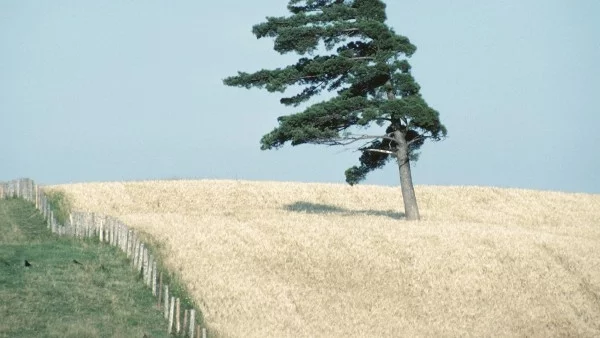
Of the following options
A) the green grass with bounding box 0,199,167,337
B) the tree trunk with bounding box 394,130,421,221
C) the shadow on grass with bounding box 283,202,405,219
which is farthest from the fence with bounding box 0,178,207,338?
the tree trunk with bounding box 394,130,421,221

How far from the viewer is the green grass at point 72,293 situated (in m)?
23.0

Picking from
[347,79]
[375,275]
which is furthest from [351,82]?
[375,275]

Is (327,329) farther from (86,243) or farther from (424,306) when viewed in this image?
(86,243)

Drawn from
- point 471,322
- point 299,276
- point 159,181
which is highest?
point 159,181

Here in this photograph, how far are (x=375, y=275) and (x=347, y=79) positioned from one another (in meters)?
12.9

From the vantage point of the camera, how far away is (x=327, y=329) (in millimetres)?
25047

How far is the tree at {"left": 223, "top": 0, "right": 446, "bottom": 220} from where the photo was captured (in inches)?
1563

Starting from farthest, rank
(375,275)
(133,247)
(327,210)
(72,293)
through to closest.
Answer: (327,210) → (375,275) → (133,247) → (72,293)

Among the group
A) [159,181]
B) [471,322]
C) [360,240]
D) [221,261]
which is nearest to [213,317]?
[221,261]

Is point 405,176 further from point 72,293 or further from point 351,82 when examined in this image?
point 72,293

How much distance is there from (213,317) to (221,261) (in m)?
5.50

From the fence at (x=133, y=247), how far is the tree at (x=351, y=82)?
857 cm

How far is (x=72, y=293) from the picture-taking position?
2627cm

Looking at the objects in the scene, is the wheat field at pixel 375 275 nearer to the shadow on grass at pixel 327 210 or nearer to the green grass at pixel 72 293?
the green grass at pixel 72 293
